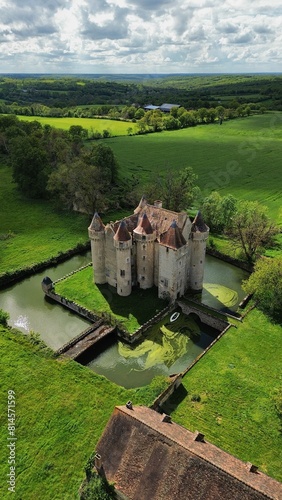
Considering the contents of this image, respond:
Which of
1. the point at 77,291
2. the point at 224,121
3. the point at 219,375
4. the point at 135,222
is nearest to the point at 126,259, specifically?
the point at 135,222

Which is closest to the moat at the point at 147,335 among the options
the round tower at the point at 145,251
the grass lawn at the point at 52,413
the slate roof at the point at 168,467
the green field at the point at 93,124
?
the grass lawn at the point at 52,413

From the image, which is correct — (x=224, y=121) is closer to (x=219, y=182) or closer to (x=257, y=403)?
(x=219, y=182)

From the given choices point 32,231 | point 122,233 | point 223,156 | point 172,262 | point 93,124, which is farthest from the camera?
point 93,124

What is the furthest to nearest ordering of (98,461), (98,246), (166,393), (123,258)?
(98,246) < (123,258) < (166,393) < (98,461)

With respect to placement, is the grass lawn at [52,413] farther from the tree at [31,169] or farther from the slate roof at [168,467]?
the tree at [31,169]

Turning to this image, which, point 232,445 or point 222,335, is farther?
point 222,335

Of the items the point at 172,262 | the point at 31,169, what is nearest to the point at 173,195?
the point at 172,262

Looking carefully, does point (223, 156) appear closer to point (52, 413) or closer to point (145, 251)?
point (145, 251)
